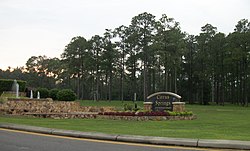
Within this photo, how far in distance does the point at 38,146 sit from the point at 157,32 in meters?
54.2

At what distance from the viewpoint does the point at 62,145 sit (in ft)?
29.6

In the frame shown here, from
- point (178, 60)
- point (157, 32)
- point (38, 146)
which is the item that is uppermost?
point (157, 32)

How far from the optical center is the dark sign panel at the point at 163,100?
26594 millimetres

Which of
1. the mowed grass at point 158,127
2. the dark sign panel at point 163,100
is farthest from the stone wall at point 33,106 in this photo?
the dark sign panel at point 163,100

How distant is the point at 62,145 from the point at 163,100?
1852 cm

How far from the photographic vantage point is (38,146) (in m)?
8.80

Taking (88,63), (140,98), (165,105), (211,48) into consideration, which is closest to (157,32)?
(211,48)

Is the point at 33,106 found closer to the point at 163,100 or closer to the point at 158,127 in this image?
the point at 163,100

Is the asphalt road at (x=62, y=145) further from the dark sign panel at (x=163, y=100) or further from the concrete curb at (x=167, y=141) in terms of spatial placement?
the dark sign panel at (x=163, y=100)

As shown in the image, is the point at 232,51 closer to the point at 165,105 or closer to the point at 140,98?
the point at 140,98

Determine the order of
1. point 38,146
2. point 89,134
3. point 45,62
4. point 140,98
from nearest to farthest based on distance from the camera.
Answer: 1. point 38,146
2. point 89,134
3. point 140,98
4. point 45,62

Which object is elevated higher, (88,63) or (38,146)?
(88,63)

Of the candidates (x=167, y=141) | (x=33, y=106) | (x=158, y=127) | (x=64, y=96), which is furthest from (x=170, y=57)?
(x=167, y=141)

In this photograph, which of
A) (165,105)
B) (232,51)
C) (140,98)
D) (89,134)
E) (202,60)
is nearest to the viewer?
(89,134)
